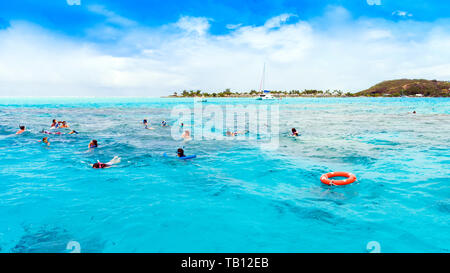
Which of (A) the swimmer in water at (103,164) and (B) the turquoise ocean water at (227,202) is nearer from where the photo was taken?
(B) the turquoise ocean water at (227,202)

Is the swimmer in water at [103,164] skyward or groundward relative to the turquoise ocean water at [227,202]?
skyward

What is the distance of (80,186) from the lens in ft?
34.2

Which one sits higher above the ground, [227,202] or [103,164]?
[103,164]

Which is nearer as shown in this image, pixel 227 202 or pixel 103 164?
pixel 227 202

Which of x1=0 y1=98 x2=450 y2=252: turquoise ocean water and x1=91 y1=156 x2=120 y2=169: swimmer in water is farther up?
x1=91 y1=156 x2=120 y2=169: swimmer in water

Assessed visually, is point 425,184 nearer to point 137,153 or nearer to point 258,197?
point 258,197

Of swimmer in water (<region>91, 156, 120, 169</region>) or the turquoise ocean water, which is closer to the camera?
the turquoise ocean water
